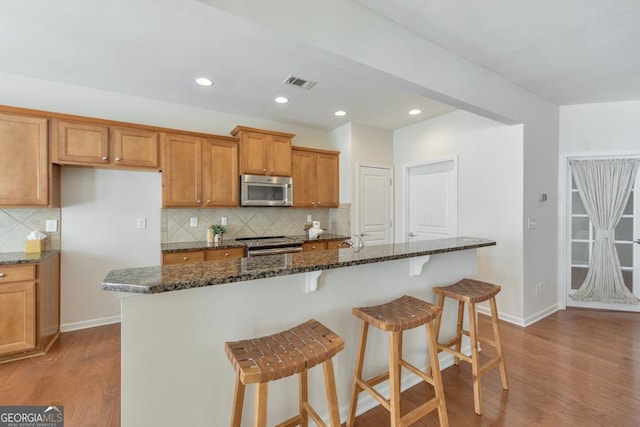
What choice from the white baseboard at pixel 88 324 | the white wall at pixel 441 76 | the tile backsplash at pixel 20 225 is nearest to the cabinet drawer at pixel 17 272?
the tile backsplash at pixel 20 225

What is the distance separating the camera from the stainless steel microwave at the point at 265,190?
375 centimetres

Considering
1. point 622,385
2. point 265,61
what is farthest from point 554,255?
point 265,61

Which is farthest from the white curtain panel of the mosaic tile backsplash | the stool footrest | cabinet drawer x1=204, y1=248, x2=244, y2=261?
cabinet drawer x1=204, y1=248, x2=244, y2=261

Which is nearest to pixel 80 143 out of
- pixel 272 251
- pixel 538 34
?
pixel 272 251

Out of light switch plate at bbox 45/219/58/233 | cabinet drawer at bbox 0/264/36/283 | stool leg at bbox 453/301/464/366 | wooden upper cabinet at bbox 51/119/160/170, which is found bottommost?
stool leg at bbox 453/301/464/366

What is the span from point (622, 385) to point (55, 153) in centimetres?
529

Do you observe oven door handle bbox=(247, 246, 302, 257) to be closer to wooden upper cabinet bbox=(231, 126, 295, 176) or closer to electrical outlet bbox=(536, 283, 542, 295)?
→ wooden upper cabinet bbox=(231, 126, 295, 176)

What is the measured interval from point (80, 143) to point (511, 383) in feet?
14.7

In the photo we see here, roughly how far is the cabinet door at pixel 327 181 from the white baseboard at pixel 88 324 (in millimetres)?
3029

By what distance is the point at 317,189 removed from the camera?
14.6 feet

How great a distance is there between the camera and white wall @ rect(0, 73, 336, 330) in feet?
9.79

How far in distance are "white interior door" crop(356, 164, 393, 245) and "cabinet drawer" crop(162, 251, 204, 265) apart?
7.63ft

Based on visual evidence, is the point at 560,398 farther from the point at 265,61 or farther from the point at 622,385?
the point at 265,61

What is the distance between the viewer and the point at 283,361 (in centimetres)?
115
